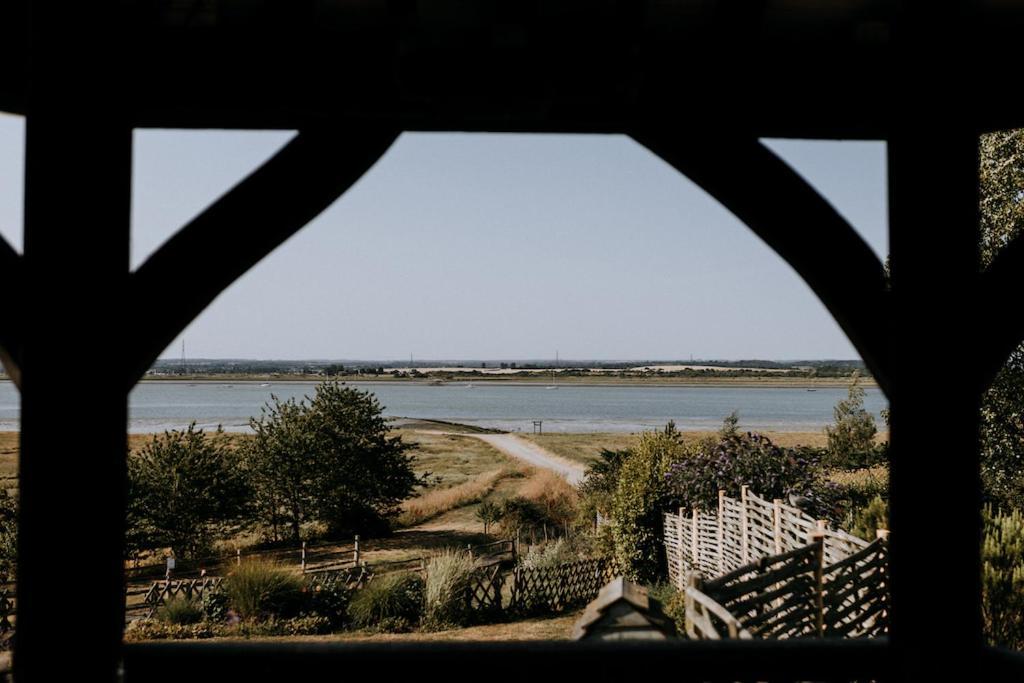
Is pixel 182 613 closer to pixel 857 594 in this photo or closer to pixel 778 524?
pixel 778 524

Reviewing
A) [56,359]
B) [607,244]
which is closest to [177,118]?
[56,359]

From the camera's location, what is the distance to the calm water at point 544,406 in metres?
55.5

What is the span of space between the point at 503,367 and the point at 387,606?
382 feet

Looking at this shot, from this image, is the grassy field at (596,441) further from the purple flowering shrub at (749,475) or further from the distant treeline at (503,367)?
the distant treeline at (503,367)

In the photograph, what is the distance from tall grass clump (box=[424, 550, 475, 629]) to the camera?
973cm

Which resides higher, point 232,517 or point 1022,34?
point 1022,34

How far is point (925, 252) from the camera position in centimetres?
136

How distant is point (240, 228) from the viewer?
1387 mm

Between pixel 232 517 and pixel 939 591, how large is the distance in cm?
1728

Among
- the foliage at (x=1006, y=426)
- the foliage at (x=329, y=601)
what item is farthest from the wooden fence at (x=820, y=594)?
the foliage at (x=329, y=601)

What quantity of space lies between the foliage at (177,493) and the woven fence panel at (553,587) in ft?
27.1

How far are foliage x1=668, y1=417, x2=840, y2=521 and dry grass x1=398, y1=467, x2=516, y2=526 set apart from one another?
40.2ft

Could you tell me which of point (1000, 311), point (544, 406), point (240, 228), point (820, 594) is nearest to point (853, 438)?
point (820, 594)

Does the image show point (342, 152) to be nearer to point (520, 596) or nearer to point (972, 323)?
point (972, 323)
